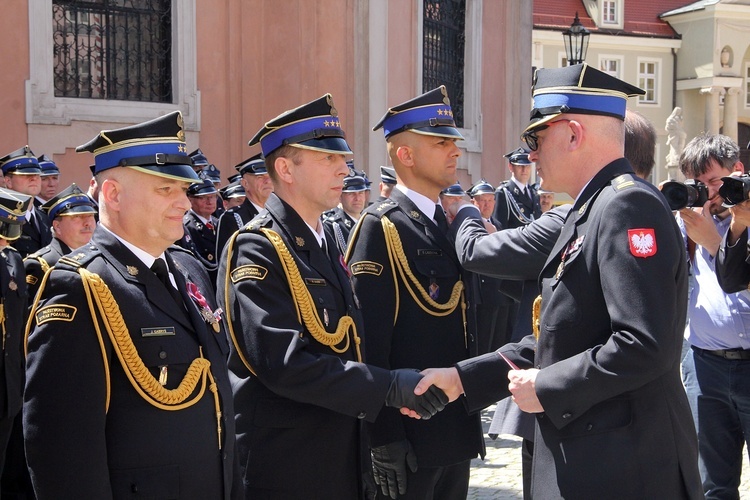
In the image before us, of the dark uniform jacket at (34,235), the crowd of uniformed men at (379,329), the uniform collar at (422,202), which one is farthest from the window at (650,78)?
the uniform collar at (422,202)

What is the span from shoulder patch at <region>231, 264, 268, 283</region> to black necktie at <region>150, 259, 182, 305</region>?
394 mm

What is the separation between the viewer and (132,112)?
1183 centimetres

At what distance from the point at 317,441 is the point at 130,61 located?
9.12m

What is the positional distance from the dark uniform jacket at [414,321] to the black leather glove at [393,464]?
4 cm

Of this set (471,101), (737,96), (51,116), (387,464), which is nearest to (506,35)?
(471,101)

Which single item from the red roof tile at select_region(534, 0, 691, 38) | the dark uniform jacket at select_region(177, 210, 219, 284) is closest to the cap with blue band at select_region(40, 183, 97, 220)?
the dark uniform jacket at select_region(177, 210, 219, 284)

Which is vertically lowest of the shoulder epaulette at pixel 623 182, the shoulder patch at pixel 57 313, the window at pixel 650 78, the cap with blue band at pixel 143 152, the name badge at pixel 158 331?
the name badge at pixel 158 331

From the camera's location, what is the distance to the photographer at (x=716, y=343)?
16.6 feet

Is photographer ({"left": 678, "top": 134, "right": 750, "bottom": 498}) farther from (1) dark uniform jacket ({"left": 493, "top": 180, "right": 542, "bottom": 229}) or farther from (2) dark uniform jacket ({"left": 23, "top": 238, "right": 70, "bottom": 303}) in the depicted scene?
(1) dark uniform jacket ({"left": 493, "top": 180, "right": 542, "bottom": 229})

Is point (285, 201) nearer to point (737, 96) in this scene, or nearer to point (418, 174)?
point (418, 174)

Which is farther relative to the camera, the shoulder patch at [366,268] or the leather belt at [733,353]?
the leather belt at [733,353]

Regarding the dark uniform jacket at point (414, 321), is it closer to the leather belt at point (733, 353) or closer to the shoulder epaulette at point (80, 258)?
the leather belt at point (733, 353)

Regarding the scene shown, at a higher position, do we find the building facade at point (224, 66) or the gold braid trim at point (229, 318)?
the building facade at point (224, 66)

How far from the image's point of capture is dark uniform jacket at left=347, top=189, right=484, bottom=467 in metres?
4.53
